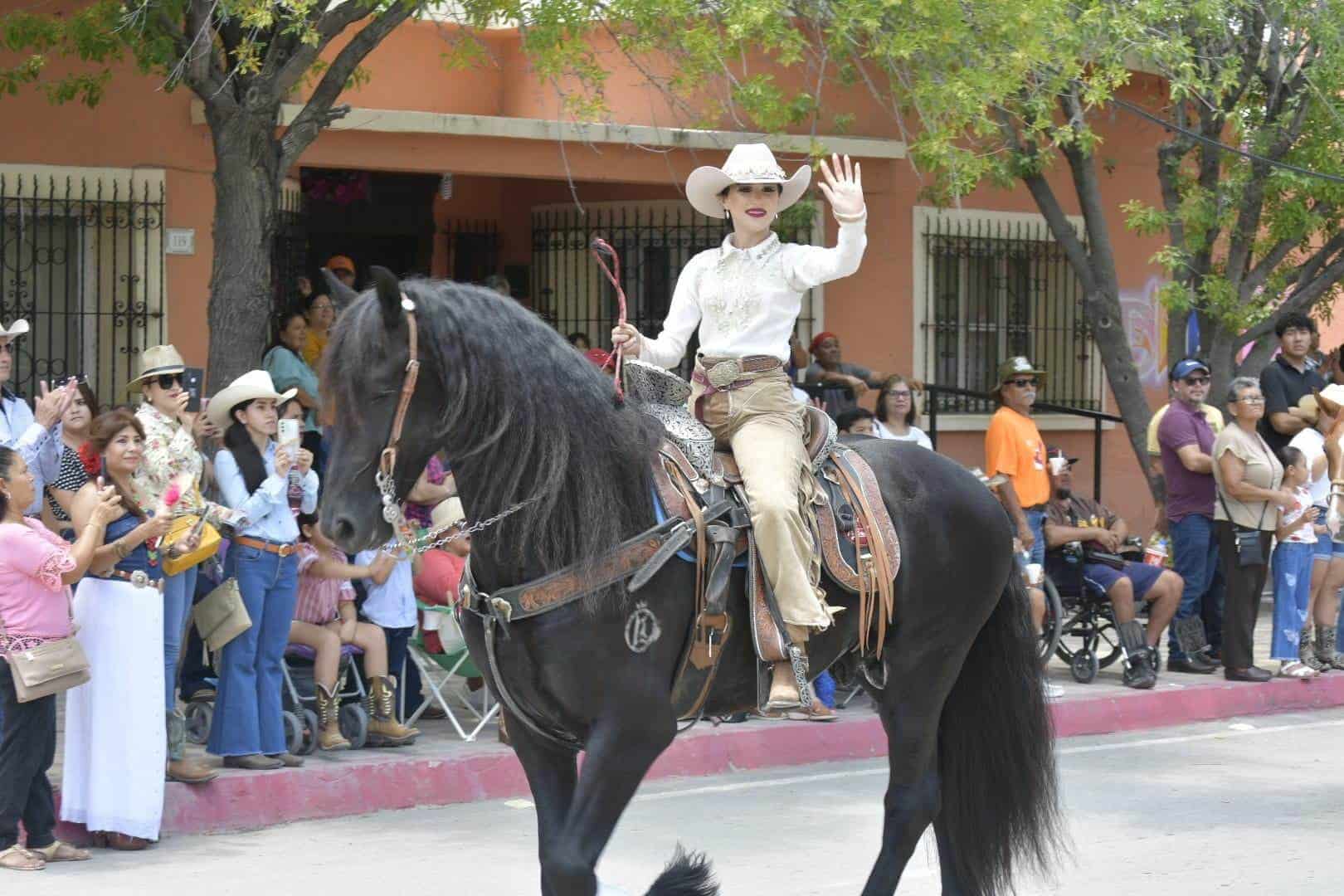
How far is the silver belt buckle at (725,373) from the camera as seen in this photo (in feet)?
20.5

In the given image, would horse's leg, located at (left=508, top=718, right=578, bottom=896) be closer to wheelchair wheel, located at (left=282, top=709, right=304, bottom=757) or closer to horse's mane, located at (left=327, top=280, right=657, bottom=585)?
horse's mane, located at (left=327, top=280, right=657, bottom=585)

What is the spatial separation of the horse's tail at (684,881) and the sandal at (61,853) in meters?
3.11

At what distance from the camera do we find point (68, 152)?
13531mm

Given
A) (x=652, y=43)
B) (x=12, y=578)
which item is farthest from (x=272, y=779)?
(x=652, y=43)

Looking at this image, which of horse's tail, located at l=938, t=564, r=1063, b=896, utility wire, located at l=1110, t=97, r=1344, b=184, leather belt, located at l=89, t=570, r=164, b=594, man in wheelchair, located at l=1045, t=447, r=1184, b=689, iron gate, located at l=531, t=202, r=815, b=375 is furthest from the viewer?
iron gate, located at l=531, t=202, r=815, b=375

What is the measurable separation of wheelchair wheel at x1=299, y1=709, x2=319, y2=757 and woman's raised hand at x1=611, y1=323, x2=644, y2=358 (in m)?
4.25

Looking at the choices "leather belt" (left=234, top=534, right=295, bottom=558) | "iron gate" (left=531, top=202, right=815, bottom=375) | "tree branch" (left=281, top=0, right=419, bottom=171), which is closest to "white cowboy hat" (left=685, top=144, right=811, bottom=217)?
"leather belt" (left=234, top=534, right=295, bottom=558)

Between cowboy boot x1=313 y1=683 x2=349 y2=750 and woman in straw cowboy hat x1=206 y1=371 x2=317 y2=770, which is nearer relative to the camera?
woman in straw cowboy hat x1=206 y1=371 x2=317 y2=770

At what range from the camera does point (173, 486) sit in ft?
27.5

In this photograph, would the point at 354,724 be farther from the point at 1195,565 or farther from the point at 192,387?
the point at 1195,565

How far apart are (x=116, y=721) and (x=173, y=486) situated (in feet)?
3.55

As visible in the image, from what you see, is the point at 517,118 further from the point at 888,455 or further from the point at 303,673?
the point at 888,455

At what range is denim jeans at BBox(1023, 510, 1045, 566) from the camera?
40.0ft

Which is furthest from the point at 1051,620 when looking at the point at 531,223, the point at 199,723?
the point at 531,223
